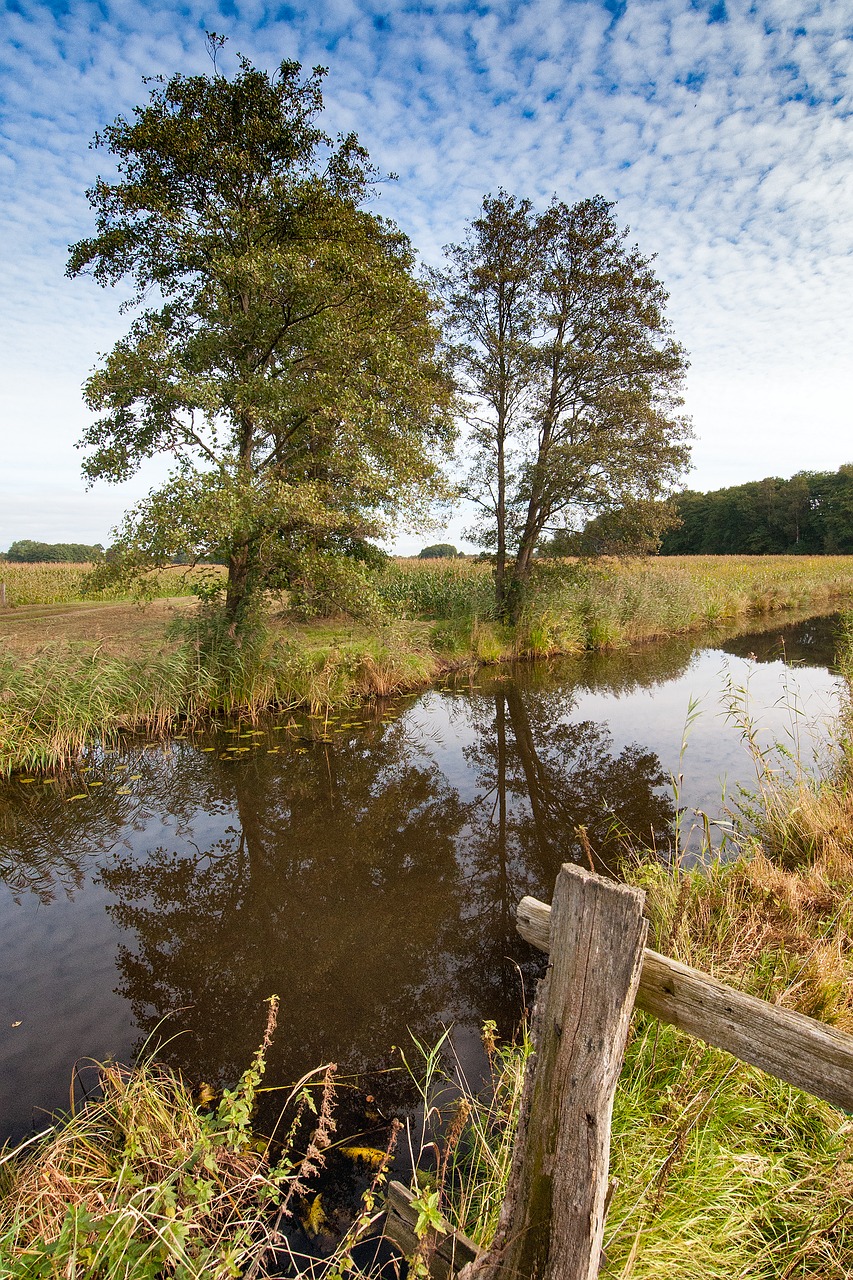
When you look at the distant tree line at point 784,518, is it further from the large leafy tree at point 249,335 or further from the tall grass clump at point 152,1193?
the tall grass clump at point 152,1193

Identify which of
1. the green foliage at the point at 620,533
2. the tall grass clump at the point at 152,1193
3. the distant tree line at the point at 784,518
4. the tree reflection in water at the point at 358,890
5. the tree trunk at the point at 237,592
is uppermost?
the distant tree line at the point at 784,518

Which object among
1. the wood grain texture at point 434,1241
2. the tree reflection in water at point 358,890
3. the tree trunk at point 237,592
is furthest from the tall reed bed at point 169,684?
the wood grain texture at point 434,1241

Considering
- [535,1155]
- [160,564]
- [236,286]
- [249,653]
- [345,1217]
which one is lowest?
[345,1217]

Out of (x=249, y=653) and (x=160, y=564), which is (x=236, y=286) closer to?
(x=160, y=564)

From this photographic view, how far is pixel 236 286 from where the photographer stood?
917 centimetres

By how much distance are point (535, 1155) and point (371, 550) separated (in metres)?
13.2

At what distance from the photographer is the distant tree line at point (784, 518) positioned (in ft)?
188

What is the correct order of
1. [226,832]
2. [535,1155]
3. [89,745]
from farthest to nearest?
[89,745]
[226,832]
[535,1155]

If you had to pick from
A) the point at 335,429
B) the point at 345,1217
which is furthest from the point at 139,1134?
the point at 335,429

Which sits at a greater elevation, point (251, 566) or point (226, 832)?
point (251, 566)

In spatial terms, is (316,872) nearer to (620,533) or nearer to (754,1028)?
(754,1028)

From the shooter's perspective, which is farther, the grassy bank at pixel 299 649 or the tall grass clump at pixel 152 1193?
the grassy bank at pixel 299 649

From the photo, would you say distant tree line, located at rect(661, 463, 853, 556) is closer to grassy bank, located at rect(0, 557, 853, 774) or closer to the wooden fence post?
grassy bank, located at rect(0, 557, 853, 774)

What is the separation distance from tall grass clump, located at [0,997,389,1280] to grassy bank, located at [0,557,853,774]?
6275 millimetres
